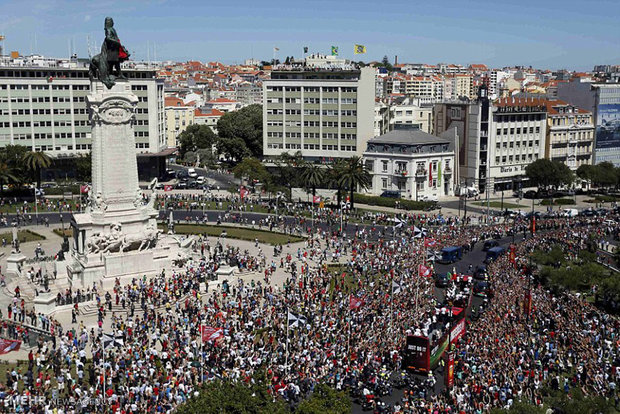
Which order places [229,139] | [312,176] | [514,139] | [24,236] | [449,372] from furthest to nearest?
[229,139] → [514,139] → [312,176] → [24,236] → [449,372]

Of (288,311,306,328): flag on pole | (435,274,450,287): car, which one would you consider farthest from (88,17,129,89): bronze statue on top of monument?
(435,274,450,287): car

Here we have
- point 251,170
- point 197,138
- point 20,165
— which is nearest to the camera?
point 20,165

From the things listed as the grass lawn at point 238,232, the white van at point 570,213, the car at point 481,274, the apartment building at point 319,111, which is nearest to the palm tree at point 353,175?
the grass lawn at point 238,232

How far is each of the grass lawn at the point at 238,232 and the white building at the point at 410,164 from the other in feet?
96.4

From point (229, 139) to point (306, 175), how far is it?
48.2 m

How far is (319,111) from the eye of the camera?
375 feet

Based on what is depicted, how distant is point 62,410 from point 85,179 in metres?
76.8

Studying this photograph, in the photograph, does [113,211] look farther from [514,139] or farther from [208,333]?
[514,139]

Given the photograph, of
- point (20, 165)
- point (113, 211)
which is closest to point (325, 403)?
point (113, 211)

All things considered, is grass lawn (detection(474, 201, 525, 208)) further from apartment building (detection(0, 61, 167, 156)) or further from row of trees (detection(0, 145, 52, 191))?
row of trees (detection(0, 145, 52, 191))

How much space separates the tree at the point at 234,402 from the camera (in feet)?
93.0

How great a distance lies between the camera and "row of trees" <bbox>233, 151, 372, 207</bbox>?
9125cm

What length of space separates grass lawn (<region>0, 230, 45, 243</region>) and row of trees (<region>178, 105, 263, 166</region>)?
62848 millimetres

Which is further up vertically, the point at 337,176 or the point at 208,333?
the point at 337,176
